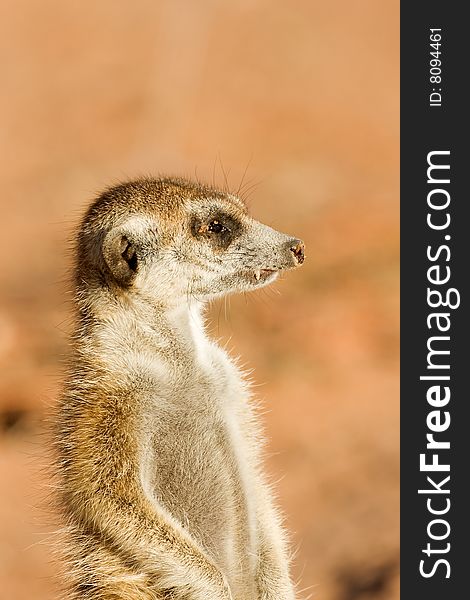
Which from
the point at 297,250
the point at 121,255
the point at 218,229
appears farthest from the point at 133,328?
the point at 297,250

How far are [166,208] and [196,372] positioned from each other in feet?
1.47

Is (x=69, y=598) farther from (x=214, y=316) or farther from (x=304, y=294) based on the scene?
(x=304, y=294)

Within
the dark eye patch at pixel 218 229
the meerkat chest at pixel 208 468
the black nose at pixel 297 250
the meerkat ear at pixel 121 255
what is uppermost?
the dark eye patch at pixel 218 229

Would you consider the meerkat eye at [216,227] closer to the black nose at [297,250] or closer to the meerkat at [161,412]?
the meerkat at [161,412]

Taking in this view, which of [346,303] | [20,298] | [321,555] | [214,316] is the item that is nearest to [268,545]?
[321,555]

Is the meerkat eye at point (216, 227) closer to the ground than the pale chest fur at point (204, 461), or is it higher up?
higher up

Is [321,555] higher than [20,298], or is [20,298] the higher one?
[20,298]

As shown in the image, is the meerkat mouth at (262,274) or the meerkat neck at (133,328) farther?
the meerkat mouth at (262,274)

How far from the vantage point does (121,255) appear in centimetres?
289

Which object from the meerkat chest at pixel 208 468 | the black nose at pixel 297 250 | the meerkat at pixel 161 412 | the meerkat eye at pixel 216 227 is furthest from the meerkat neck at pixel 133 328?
the black nose at pixel 297 250

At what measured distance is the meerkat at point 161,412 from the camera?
275cm

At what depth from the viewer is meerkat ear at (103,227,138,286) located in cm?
290

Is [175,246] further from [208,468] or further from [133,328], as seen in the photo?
[208,468]

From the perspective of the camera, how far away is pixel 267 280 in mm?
3033
